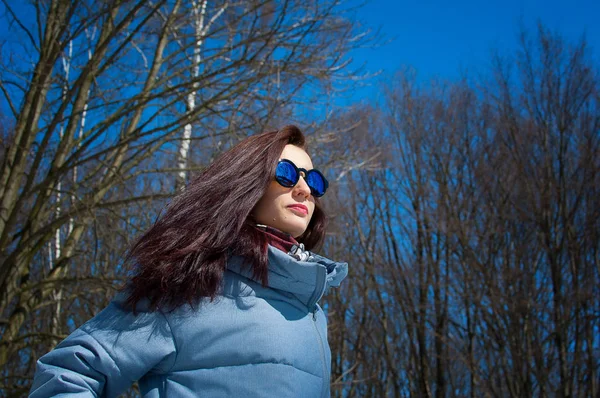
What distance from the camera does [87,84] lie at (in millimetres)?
4582

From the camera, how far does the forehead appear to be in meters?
1.93

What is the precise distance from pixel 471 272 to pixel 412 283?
196 cm

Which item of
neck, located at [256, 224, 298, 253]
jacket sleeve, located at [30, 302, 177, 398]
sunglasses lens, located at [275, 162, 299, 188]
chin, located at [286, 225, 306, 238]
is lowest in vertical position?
jacket sleeve, located at [30, 302, 177, 398]

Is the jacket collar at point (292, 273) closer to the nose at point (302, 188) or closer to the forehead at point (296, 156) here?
the nose at point (302, 188)

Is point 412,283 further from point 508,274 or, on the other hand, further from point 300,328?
point 300,328

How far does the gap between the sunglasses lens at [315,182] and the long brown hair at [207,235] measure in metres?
0.14

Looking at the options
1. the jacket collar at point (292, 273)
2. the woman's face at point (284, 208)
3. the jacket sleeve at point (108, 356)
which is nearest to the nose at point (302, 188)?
the woman's face at point (284, 208)

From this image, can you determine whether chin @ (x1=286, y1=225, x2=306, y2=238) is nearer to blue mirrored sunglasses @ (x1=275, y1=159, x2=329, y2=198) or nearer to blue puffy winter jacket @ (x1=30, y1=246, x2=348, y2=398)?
blue mirrored sunglasses @ (x1=275, y1=159, x2=329, y2=198)

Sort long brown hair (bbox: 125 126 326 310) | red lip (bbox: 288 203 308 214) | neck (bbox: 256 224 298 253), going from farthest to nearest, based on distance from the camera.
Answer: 1. red lip (bbox: 288 203 308 214)
2. neck (bbox: 256 224 298 253)
3. long brown hair (bbox: 125 126 326 310)

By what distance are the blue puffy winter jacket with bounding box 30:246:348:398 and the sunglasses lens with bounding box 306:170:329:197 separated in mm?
381

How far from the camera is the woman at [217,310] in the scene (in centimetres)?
140

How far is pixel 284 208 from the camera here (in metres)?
1.84

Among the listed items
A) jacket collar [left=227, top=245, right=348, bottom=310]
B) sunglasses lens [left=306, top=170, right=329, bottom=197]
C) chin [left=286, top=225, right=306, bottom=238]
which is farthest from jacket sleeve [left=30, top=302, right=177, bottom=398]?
sunglasses lens [left=306, top=170, right=329, bottom=197]

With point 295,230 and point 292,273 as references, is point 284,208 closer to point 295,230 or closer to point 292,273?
point 295,230
